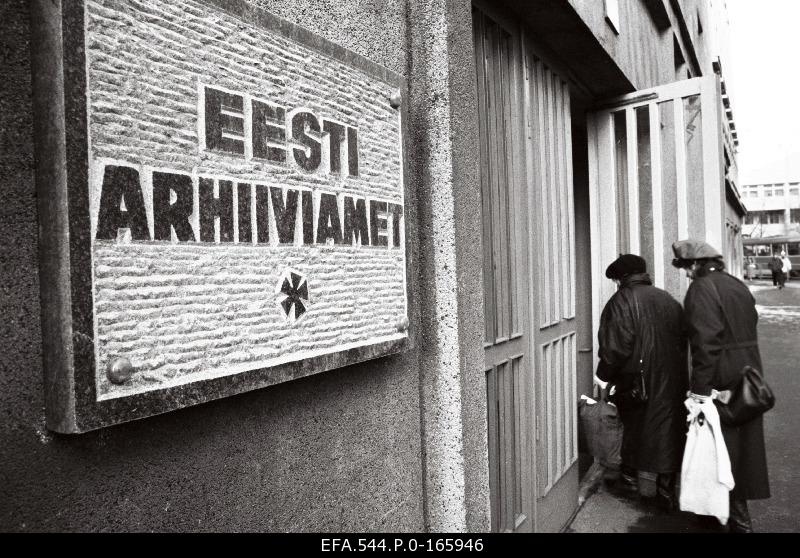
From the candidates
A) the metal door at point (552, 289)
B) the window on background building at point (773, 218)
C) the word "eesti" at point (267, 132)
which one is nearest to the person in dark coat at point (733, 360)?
the metal door at point (552, 289)

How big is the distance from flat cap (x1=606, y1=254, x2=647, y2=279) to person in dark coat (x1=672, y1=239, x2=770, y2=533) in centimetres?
51

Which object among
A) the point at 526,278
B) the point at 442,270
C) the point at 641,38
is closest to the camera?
the point at 442,270

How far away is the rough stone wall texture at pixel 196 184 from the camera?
1021 mm

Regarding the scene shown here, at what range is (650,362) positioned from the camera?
14.3ft

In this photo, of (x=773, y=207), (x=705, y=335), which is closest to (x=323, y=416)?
(x=705, y=335)

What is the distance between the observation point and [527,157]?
3201 mm

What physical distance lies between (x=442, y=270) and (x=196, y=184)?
108 cm

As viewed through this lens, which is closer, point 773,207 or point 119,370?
point 119,370

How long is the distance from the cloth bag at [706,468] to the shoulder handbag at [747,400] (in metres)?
0.09

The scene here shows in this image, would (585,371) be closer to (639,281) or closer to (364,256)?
(639,281)

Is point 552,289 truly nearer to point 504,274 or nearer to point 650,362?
point 504,274

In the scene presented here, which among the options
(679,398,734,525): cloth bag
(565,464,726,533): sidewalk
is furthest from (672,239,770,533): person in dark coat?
(565,464,726,533): sidewalk

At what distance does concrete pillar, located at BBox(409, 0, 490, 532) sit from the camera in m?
2.03
